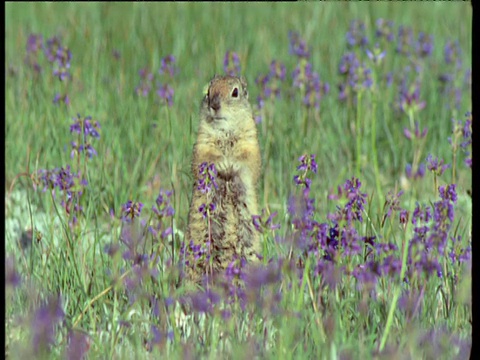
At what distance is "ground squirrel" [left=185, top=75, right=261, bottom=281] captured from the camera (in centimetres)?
410

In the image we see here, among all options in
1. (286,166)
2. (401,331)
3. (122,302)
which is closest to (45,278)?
(122,302)

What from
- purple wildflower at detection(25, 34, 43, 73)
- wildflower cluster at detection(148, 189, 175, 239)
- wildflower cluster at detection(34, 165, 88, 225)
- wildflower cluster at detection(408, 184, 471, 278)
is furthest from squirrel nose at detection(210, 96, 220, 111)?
purple wildflower at detection(25, 34, 43, 73)

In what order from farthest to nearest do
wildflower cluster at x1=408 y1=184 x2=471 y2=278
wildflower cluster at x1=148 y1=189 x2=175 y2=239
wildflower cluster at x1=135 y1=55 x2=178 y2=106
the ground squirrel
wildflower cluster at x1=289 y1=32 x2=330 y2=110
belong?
wildflower cluster at x1=289 y1=32 x2=330 y2=110 → wildflower cluster at x1=135 y1=55 x2=178 y2=106 → the ground squirrel → wildflower cluster at x1=148 y1=189 x2=175 y2=239 → wildflower cluster at x1=408 y1=184 x2=471 y2=278

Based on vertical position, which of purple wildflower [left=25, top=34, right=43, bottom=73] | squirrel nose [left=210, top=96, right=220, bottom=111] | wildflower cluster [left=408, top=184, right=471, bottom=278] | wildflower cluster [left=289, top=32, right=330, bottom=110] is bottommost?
wildflower cluster [left=408, top=184, right=471, bottom=278]

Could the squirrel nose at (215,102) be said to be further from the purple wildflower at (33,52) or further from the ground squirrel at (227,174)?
the purple wildflower at (33,52)

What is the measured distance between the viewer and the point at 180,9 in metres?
8.31

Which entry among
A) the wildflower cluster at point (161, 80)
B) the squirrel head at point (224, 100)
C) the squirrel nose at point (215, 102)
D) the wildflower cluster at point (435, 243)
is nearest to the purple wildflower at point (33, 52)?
the wildflower cluster at point (161, 80)

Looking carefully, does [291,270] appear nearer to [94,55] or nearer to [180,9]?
[94,55]

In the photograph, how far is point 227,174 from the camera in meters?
4.21

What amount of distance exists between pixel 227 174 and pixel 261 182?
4.54 ft

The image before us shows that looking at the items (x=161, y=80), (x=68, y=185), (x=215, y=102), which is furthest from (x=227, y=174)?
(x=161, y=80)

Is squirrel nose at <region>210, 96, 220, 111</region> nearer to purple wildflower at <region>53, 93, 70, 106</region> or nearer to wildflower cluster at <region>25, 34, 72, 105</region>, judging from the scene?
wildflower cluster at <region>25, 34, 72, 105</region>

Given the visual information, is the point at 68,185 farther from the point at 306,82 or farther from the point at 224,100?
the point at 306,82

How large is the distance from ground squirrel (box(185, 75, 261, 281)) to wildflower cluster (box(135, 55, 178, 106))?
5.57 ft
